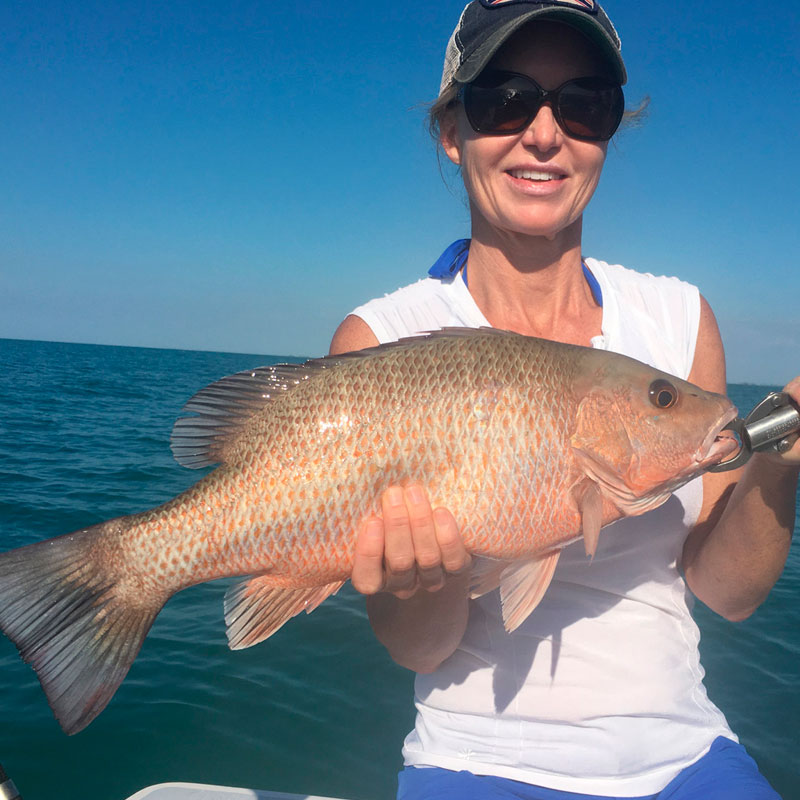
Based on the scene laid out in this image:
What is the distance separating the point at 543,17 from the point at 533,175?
50cm

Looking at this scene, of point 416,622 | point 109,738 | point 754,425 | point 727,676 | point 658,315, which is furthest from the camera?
point 727,676

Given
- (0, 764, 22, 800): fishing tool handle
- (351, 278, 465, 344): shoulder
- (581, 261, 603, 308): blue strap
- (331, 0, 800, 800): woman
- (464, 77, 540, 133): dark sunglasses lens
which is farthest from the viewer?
(581, 261, 603, 308): blue strap

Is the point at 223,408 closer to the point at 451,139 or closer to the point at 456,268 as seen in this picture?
the point at 456,268

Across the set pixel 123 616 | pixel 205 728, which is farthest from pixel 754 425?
pixel 205 728

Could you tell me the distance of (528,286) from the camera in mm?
2566

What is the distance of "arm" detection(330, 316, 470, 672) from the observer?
74.4 inches

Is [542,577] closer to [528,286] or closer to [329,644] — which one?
[528,286]

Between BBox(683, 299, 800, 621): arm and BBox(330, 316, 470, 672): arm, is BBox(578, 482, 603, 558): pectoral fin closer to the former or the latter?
BBox(330, 316, 470, 672): arm

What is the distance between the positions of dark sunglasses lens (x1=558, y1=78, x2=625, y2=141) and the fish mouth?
3.59 feet

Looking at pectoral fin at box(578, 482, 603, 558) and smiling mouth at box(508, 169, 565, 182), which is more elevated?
smiling mouth at box(508, 169, 565, 182)

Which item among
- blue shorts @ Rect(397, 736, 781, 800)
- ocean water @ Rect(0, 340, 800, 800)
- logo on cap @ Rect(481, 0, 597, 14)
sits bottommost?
ocean water @ Rect(0, 340, 800, 800)

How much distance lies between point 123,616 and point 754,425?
77.0 inches

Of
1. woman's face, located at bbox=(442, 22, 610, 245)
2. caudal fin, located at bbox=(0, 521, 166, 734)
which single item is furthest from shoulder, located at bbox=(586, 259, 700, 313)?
caudal fin, located at bbox=(0, 521, 166, 734)

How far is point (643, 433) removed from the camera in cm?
216
